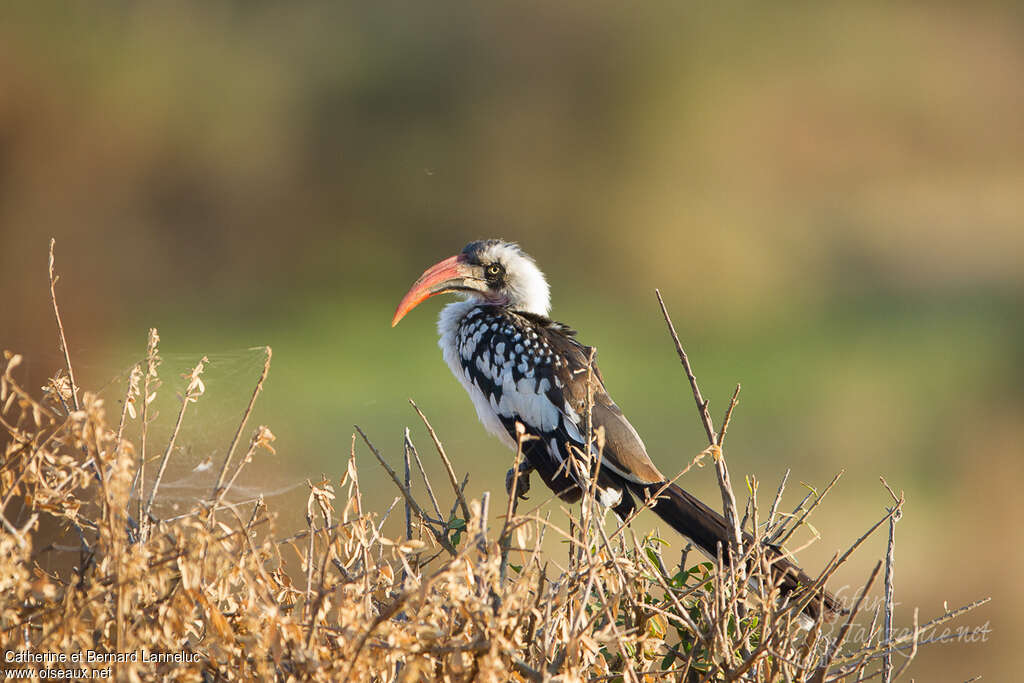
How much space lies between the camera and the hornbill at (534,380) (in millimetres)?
2443

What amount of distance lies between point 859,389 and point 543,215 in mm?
3552

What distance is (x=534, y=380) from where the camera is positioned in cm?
271

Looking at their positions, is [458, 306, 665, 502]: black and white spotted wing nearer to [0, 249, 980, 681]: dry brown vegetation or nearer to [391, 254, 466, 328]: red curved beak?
[391, 254, 466, 328]: red curved beak

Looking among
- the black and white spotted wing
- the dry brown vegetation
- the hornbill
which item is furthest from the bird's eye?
the dry brown vegetation

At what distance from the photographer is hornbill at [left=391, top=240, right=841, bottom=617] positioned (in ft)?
8.02

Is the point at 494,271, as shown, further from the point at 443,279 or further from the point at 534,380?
the point at 534,380

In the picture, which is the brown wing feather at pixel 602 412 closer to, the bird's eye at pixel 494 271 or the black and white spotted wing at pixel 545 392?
the black and white spotted wing at pixel 545 392

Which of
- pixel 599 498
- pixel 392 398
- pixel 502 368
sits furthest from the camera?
pixel 392 398

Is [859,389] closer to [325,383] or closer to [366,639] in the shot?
[325,383]

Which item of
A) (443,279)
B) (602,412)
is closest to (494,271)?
(443,279)

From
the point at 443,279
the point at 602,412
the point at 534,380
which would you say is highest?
the point at 443,279

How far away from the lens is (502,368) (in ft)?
9.00

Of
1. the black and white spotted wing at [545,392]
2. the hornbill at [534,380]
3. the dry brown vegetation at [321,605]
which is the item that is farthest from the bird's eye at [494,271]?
the dry brown vegetation at [321,605]

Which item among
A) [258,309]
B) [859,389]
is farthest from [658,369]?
[258,309]
